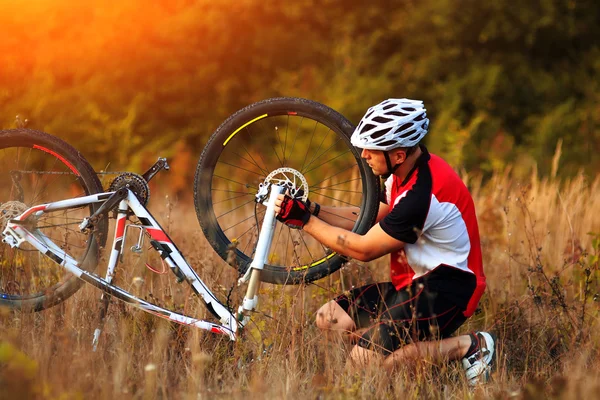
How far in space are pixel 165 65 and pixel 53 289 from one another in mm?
13351

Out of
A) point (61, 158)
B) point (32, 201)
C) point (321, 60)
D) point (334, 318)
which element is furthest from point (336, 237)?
point (321, 60)

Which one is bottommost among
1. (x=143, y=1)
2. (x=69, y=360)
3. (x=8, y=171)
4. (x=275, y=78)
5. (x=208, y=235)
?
(x=69, y=360)

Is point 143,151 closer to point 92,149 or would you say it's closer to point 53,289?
point 92,149

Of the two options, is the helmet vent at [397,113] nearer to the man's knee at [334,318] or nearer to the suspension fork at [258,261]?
the suspension fork at [258,261]

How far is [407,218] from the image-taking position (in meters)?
3.98

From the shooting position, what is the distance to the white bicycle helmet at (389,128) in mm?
4000

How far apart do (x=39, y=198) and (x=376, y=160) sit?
205cm

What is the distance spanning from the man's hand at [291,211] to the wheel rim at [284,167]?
0.22m

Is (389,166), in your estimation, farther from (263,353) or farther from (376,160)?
(263,353)

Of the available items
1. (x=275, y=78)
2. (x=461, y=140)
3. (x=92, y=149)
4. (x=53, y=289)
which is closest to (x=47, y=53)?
(x=92, y=149)

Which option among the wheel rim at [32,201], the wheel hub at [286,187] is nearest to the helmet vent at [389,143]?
the wheel hub at [286,187]

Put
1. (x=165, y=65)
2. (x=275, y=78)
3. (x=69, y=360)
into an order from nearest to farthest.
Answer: (x=69, y=360)
(x=165, y=65)
(x=275, y=78)

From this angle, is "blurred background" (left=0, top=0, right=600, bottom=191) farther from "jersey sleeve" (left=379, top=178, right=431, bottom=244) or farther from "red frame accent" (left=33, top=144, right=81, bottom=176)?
"jersey sleeve" (left=379, top=178, right=431, bottom=244)

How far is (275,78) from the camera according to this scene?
18.4 meters
